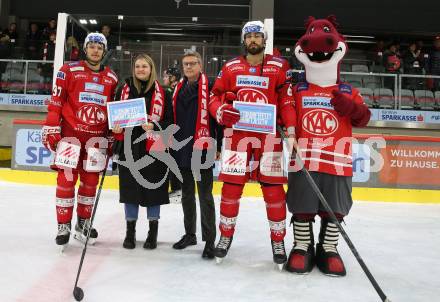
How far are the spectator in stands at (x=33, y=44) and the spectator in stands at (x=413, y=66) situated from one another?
717cm

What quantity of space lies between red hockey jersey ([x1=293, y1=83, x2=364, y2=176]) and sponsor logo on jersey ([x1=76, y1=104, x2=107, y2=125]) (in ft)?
3.94

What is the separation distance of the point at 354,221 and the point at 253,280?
1932 millimetres

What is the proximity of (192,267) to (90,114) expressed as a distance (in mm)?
1105

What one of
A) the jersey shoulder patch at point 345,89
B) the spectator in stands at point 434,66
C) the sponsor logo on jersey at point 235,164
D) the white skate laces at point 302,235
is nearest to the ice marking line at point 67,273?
the sponsor logo on jersey at point 235,164

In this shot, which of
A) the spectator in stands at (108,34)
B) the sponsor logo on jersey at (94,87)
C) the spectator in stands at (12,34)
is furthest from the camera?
the spectator in stands at (12,34)

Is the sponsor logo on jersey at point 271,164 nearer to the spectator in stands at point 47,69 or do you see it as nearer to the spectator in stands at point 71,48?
the spectator in stands at point 71,48

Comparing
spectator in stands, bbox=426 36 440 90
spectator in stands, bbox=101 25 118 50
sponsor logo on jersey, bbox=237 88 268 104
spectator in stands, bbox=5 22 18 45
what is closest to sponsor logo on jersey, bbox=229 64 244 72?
sponsor logo on jersey, bbox=237 88 268 104

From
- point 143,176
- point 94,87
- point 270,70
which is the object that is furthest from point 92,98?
point 270,70

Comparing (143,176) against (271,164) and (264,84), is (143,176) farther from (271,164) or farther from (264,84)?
(264,84)

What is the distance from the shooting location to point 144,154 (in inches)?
103

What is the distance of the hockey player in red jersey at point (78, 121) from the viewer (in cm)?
254

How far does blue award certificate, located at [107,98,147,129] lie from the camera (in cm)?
248

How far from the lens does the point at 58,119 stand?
2521 mm

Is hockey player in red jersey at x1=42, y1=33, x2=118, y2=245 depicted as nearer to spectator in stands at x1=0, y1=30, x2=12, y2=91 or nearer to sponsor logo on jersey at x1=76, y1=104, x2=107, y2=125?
sponsor logo on jersey at x1=76, y1=104, x2=107, y2=125
